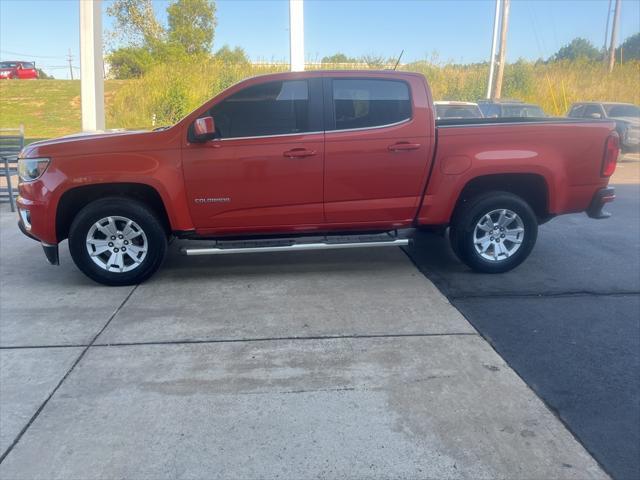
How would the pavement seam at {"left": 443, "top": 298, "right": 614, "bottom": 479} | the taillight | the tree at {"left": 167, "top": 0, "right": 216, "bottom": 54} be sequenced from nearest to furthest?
the pavement seam at {"left": 443, "top": 298, "right": 614, "bottom": 479} < the taillight < the tree at {"left": 167, "top": 0, "right": 216, "bottom": 54}

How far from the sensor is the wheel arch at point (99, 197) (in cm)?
587

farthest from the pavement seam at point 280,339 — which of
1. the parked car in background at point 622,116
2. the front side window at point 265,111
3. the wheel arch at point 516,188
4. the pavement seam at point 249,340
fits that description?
the parked car in background at point 622,116

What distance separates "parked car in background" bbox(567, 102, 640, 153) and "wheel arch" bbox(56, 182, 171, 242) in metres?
15.5

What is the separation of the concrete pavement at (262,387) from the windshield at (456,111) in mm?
9763

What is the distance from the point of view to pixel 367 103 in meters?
6.01

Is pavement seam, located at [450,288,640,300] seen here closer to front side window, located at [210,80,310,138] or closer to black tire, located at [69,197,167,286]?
front side window, located at [210,80,310,138]

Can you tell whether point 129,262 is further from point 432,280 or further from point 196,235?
point 432,280

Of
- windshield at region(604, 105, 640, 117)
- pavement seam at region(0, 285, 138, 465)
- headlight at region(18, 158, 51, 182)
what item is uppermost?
windshield at region(604, 105, 640, 117)

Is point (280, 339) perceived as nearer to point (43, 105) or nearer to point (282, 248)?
point (282, 248)

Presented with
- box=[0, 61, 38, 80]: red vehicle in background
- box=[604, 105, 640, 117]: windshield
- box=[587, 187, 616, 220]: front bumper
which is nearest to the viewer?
box=[587, 187, 616, 220]: front bumper

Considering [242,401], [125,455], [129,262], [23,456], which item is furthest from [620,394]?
[129,262]

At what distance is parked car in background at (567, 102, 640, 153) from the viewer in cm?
1791

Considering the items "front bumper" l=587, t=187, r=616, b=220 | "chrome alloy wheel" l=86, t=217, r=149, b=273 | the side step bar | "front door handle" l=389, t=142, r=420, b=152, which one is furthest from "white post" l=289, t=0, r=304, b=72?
"front bumper" l=587, t=187, r=616, b=220

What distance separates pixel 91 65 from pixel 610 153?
1047 cm
